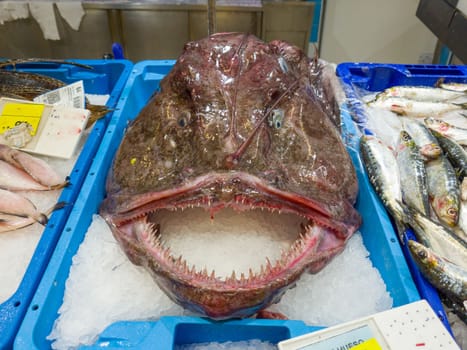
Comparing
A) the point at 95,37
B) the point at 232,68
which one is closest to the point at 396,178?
the point at 232,68

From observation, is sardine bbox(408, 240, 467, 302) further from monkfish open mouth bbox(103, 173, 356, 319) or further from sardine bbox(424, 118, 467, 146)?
sardine bbox(424, 118, 467, 146)

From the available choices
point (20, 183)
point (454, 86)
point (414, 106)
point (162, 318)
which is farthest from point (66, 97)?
point (454, 86)

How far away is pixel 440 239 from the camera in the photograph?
196cm

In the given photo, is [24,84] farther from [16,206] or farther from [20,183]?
[16,206]

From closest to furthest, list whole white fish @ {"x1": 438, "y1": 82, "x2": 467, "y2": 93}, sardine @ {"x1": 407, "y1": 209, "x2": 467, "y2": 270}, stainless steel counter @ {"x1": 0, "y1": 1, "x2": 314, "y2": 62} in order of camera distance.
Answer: sardine @ {"x1": 407, "y1": 209, "x2": 467, "y2": 270}
whole white fish @ {"x1": 438, "y1": 82, "x2": 467, "y2": 93}
stainless steel counter @ {"x1": 0, "y1": 1, "x2": 314, "y2": 62}

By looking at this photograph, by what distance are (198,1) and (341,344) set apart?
195 inches

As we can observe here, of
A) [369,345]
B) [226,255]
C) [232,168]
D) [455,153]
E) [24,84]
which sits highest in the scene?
[232,168]

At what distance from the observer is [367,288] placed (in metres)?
1.95

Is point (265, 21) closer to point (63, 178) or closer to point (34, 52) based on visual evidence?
point (34, 52)

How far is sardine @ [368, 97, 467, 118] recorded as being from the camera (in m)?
3.03

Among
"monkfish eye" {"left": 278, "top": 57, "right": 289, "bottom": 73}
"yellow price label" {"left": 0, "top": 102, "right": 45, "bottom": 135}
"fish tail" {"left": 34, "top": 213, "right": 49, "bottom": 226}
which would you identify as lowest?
"fish tail" {"left": 34, "top": 213, "right": 49, "bottom": 226}

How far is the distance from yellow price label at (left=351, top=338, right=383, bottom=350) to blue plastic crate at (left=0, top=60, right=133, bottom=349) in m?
1.40

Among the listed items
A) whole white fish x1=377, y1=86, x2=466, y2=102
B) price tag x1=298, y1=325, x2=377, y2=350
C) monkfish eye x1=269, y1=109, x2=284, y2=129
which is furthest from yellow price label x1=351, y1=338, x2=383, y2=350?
whole white fish x1=377, y1=86, x2=466, y2=102

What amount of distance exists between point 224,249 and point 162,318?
Result: 50 cm
